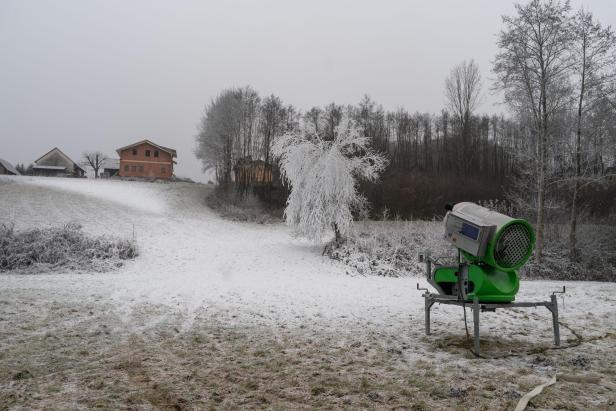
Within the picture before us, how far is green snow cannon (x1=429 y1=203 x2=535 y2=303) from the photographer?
4863 millimetres

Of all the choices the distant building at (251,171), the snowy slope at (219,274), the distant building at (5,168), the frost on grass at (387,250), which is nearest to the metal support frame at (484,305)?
the snowy slope at (219,274)

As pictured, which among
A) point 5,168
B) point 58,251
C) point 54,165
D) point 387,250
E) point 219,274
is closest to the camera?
point 219,274

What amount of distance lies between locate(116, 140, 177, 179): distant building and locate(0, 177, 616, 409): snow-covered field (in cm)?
3959

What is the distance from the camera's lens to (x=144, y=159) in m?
49.3

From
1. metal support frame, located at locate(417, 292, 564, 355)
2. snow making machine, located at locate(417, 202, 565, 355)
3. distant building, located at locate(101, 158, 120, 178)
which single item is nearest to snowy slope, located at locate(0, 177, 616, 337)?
metal support frame, located at locate(417, 292, 564, 355)

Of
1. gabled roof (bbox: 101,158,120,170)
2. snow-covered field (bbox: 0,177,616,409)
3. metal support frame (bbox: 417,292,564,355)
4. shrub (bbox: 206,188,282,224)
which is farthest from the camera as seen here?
gabled roof (bbox: 101,158,120,170)

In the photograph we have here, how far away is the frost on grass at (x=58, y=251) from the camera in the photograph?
42.2ft

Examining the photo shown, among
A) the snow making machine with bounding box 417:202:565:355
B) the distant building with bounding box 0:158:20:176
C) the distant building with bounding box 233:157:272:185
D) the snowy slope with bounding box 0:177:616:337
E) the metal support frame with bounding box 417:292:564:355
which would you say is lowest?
the snowy slope with bounding box 0:177:616:337

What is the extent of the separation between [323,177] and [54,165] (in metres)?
57.6

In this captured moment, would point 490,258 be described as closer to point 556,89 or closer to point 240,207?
point 556,89

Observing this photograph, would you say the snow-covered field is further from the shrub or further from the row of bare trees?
the shrub

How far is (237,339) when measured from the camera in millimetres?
5832

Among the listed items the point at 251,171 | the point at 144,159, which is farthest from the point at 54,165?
the point at 251,171

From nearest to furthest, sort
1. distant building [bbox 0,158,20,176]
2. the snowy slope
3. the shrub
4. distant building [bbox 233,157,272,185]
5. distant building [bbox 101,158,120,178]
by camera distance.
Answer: the snowy slope, the shrub, distant building [bbox 233,157,272,185], distant building [bbox 0,158,20,176], distant building [bbox 101,158,120,178]
